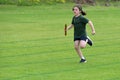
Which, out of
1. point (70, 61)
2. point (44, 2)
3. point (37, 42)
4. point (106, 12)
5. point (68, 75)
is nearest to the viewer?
point (68, 75)

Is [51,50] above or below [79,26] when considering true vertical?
below

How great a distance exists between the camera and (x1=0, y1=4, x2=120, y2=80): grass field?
10.5m

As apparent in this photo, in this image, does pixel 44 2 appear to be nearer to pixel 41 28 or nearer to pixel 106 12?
pixel 106 12

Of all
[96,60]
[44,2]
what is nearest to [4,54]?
[96,60]

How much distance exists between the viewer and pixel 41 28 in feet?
69.3

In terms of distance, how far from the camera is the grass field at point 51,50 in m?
10.5

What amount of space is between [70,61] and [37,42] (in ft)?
14.1

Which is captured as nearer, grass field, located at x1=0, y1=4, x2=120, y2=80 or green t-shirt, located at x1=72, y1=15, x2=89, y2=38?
grass field, located at x1=0, y1=4, x2=120, y2=80

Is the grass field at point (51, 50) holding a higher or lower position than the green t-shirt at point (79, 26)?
lower

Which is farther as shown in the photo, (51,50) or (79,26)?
(51,50)

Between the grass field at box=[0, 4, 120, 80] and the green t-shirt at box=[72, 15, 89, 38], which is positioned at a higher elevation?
the green t-shirt at box=[72, 15, 89, 38]

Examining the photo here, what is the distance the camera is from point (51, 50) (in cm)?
1425

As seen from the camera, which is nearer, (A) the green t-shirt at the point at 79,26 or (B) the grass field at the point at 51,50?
(B) the grass field at the point at 51,50

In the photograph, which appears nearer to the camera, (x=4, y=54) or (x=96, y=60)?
(x=96, y=60)
